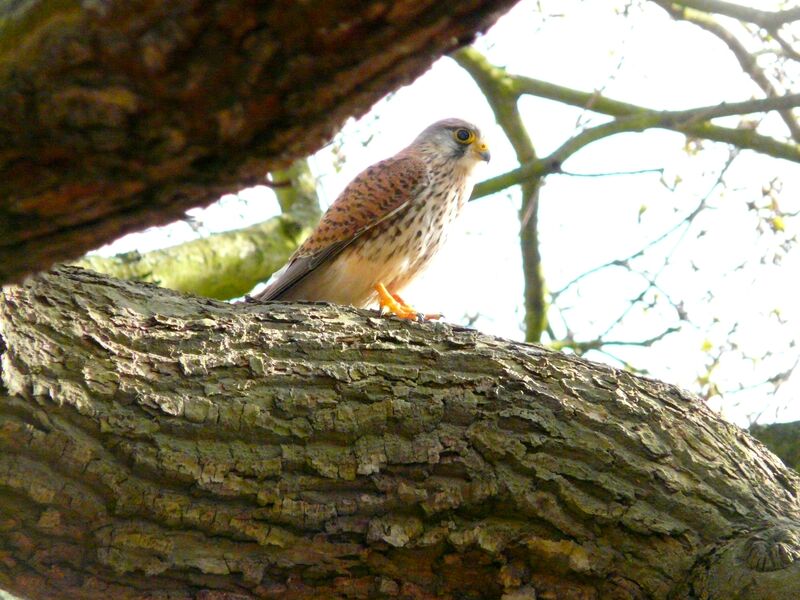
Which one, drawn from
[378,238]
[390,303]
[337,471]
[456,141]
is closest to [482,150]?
[456,141]

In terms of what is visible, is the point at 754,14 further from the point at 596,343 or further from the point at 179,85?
the point at 179,85

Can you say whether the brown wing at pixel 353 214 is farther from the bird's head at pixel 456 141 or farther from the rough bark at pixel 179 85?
the rough bark at pixel 179 85

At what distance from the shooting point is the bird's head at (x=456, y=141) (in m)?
5.77

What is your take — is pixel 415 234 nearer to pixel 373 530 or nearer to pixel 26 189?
pixel 373 530

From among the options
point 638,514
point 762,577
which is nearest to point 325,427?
point 638,514

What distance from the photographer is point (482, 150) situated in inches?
233

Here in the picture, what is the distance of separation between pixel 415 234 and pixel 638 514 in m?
2.70

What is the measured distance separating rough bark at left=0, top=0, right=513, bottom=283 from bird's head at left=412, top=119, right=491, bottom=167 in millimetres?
4449

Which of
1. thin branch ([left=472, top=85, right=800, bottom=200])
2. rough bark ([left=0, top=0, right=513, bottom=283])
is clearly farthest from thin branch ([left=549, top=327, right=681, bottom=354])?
rough bark ([left=0, top=0, right=513, bottom=283])

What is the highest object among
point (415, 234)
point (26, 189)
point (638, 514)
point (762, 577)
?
point (415, 234)

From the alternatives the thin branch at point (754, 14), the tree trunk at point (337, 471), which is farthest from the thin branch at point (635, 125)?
the tree trunk at point (337, 471)

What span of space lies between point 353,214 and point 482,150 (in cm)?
127

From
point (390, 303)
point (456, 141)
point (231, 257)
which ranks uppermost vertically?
point (456, 141)

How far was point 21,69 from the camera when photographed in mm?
1226
